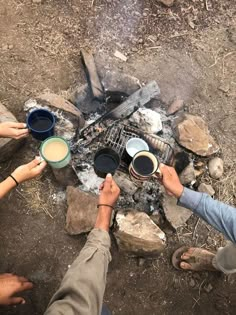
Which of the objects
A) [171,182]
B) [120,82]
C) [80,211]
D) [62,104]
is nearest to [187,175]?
[171,182]

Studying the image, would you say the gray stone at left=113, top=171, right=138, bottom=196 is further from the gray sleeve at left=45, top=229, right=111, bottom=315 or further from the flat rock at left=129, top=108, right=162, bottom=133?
the gray sleeve at left=45, top=229, right=111, bottom=315

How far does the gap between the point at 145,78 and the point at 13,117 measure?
1673 mm

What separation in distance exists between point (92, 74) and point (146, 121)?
858 millimetres

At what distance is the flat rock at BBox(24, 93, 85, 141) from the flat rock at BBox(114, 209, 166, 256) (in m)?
1.03

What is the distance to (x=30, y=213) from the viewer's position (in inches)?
149

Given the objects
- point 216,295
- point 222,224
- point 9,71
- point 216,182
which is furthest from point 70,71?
point 216,295

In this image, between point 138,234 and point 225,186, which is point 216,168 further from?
point 138,234

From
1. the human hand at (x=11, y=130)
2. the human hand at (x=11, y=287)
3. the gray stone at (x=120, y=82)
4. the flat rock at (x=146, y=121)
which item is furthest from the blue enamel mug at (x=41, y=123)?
the human hand at (x=11, y=287)

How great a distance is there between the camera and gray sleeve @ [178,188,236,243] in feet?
8.98

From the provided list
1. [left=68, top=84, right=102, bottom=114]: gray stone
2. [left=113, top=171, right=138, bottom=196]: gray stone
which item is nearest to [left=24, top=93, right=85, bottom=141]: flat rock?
[left=68, top=84, right=102, bottom=114]: gray stone

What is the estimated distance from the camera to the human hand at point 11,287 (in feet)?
10.2

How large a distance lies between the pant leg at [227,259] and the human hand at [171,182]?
715 mm

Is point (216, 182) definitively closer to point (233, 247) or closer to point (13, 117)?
point (233, 247)

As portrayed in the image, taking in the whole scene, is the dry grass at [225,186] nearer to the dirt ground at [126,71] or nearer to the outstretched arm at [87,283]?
the dirt ground at [126,71]
